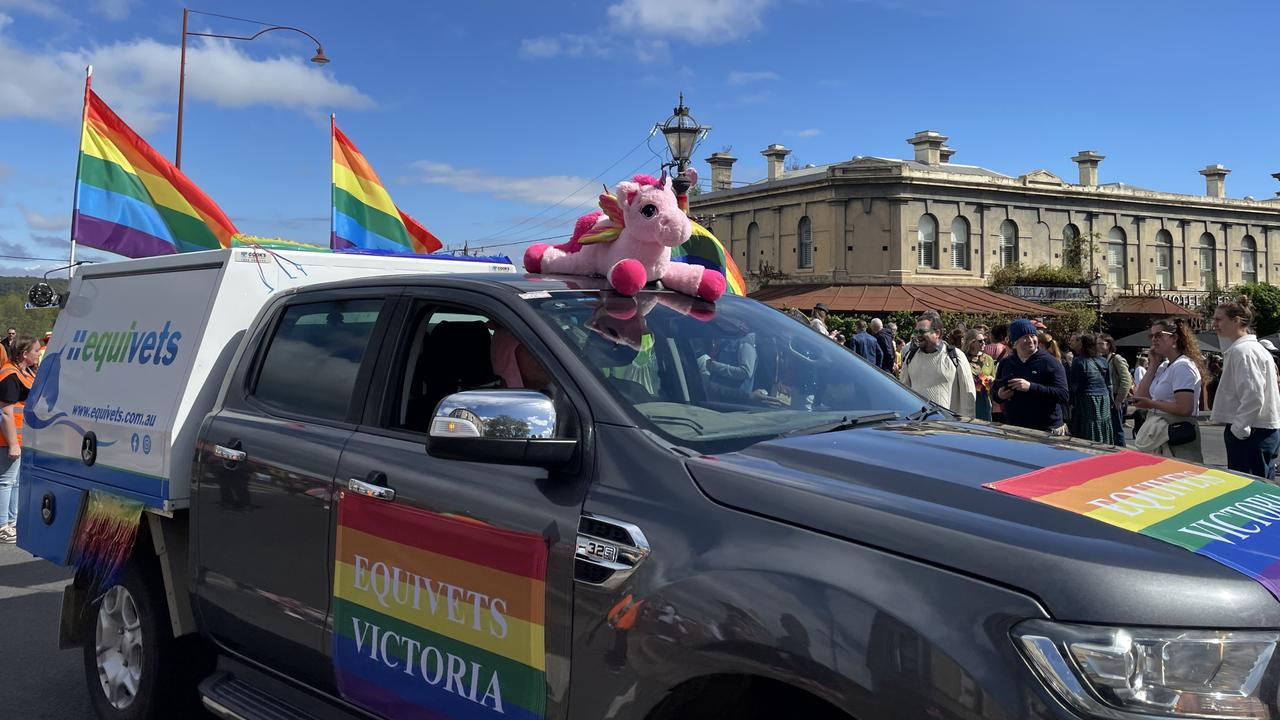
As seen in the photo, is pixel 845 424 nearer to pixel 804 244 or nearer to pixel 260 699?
pixel 260 699

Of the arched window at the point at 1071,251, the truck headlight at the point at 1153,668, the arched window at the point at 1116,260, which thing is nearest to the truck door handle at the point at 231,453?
the truck headlight at the point at 1153,668

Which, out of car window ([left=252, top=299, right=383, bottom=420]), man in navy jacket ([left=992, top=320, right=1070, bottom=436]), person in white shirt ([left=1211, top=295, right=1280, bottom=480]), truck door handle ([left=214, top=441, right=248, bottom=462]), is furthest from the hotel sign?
truck door handle ([left=214, top=441, right=248, bottom=462])

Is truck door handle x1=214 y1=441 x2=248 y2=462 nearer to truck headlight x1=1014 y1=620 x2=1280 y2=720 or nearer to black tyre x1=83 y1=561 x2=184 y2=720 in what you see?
black tyre x1=83 y1=561 x2=184 y2=720

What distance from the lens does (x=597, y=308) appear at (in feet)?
10.3

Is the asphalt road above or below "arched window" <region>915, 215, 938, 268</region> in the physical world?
below

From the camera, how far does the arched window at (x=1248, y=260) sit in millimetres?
61562

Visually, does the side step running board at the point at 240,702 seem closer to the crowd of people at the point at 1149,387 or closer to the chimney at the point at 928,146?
the crowd of people at the point at 1149,387

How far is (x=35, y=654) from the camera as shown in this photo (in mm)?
5434

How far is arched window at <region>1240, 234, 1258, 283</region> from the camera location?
61.6m

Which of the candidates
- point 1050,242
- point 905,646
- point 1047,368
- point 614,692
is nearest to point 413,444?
point 614,692

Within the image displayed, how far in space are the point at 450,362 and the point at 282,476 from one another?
67cm

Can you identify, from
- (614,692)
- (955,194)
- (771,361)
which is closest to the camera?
(614,692)

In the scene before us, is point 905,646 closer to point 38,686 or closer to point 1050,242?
point 38,686

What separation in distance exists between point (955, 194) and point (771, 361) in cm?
5052
